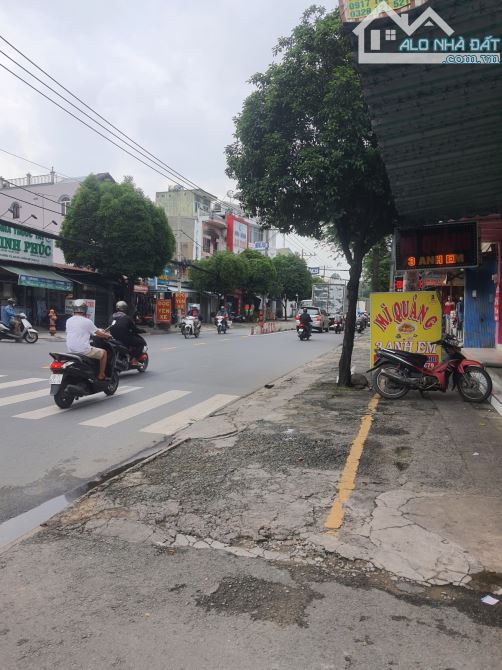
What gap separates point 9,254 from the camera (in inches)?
1005

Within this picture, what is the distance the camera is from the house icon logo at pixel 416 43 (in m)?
3.64

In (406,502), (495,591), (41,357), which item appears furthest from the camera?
(41,357)

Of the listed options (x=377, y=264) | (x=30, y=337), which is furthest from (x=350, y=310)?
(x=377, y=264)

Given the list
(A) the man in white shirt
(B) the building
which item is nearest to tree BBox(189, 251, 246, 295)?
(B) the building

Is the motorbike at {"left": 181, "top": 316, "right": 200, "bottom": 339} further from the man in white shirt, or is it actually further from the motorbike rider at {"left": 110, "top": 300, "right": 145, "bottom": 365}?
Result: the man in white shirt

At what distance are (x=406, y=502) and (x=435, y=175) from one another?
14.5 feet

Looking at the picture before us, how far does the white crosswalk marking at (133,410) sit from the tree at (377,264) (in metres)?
6.70

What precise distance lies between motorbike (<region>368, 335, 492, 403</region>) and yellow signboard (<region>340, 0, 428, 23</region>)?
594 cm

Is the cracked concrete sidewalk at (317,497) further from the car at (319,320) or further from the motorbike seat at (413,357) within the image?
the car at (319,320)

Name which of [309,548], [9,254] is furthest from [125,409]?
[9,254]

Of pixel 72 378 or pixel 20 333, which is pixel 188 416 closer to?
pixel 72 378

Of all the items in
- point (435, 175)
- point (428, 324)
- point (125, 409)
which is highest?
point (435, 175)

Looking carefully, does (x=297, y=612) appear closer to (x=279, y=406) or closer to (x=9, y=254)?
(x=279, y=406)

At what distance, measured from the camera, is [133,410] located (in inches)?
325
